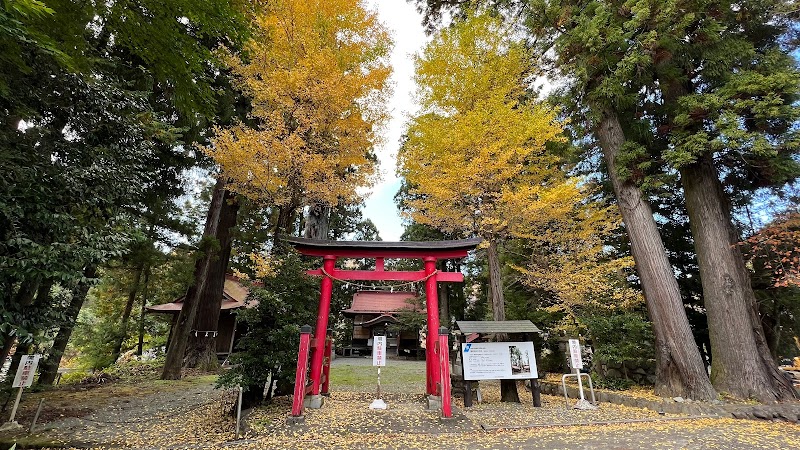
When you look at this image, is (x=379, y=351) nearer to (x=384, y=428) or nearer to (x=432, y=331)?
(x=432, y=331)

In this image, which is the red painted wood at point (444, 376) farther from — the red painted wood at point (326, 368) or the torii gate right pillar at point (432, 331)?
the red painted wood at point (326, 368)

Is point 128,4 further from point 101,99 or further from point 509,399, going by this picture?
point 509,399

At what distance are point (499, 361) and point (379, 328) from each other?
14.5 metres

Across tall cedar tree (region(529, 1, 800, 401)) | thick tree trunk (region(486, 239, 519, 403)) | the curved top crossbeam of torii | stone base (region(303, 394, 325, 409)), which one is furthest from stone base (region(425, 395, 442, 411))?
tall cedar tree (region(529, 1, 800, 401))

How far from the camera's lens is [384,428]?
5.10 metres

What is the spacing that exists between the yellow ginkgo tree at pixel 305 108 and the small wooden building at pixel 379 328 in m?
12.5

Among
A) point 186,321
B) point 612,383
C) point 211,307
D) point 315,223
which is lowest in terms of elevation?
point 612,383

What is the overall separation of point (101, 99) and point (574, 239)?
10.7 m

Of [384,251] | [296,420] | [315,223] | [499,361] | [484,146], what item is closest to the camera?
[296,420]

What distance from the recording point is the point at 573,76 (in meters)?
8.72

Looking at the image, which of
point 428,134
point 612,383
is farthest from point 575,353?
point 428,134

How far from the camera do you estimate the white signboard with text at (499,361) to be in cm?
673

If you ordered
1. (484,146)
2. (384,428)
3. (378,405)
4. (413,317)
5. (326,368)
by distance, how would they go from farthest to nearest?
(413,317) → (484,146) → (326,368) → (378,405) → (384,428)

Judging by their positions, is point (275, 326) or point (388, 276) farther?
point (388, 276)
